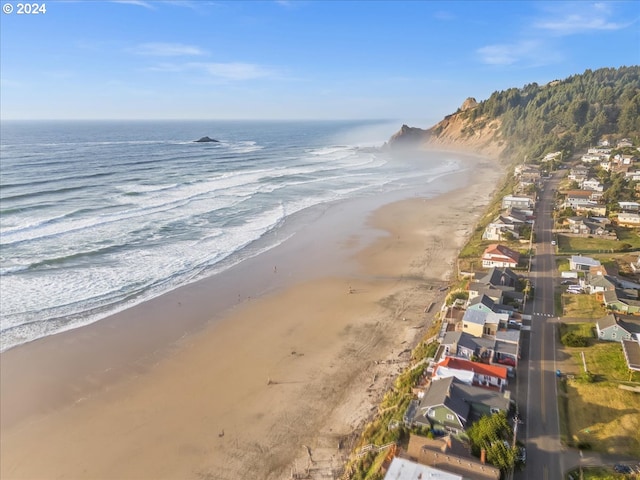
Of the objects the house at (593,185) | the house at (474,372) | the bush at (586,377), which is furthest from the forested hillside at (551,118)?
the house at (474,372)

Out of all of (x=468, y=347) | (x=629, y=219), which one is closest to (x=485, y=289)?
(x=468, y=347)

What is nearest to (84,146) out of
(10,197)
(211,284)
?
(10,197)

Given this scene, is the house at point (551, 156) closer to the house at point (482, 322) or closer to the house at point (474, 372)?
the house at point (482, 322)

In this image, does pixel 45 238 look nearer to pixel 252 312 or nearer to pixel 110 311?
pixel 110 311

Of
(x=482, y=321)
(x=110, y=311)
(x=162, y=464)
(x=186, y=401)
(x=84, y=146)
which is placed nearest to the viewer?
(x=162, y=464)

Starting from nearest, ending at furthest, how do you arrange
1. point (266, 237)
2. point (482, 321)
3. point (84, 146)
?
1. point (482, 321)
2. point (266, 237)
3. point (84, 146)

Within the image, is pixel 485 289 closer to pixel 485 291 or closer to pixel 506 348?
pixel 485 291
